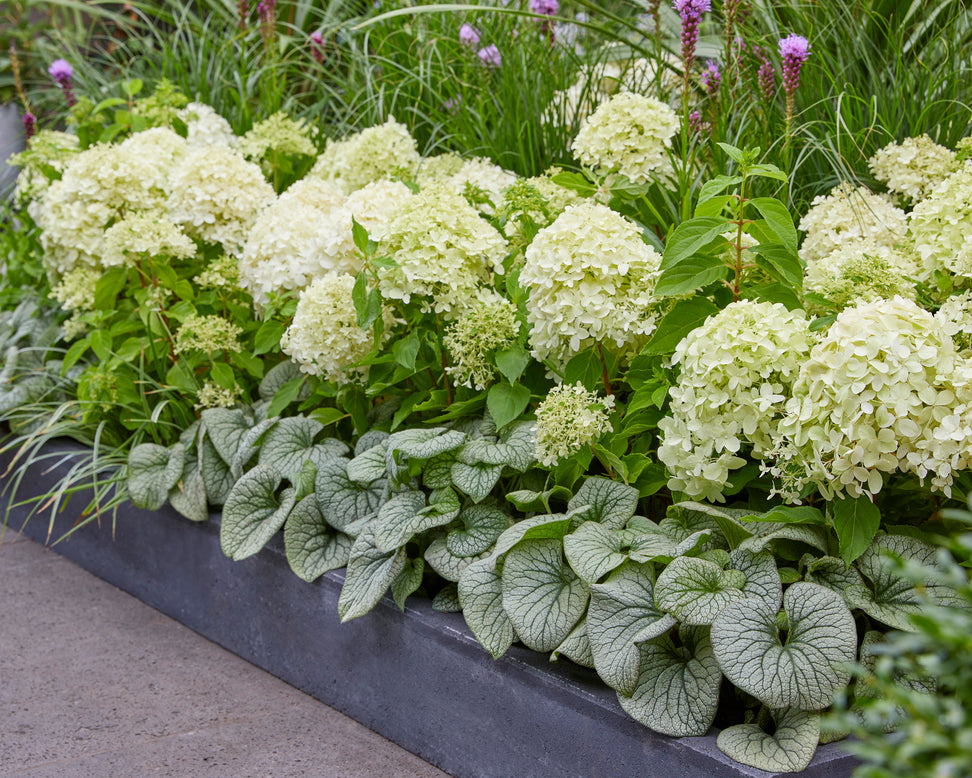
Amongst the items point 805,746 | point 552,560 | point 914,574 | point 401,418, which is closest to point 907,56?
point 401,418

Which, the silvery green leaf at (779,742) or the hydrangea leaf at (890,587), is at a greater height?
the hydrangea leaf at (890,587)

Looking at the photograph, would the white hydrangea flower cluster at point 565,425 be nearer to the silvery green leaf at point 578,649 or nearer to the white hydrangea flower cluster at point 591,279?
the white hydrangea flower cluster at point 591,279

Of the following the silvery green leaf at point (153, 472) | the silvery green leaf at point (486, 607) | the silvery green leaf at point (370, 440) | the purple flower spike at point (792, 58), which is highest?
the purple flower spike at point (792, 58)

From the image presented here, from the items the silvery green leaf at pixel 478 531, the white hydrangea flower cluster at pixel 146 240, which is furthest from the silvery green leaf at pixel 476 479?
the white hydrangea flower cluster at pixel 146 240

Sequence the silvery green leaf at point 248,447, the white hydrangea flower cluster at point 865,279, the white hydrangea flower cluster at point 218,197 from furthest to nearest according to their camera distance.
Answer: the white hydrangea flower cluster at point 218,197
the silvery green leaf at point 248,447
the white hydrangea flower cluster at point 865,279

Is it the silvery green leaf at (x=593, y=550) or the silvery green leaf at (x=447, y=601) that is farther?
the silvery green leaf at (x=447, y=601)

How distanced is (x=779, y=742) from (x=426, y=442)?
86 cm

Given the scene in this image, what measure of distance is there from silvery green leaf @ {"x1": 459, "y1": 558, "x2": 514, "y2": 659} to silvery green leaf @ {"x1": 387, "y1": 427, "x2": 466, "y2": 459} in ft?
0.81

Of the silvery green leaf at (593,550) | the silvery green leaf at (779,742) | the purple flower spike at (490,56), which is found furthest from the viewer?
the purple flower spike at (490,56)

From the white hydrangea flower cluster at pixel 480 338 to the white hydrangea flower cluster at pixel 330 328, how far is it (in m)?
0.24

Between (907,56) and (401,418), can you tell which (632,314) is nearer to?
(401,418)

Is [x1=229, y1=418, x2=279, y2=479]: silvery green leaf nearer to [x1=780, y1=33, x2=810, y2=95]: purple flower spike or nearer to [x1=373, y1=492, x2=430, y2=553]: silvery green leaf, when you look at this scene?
[x1=373, y1=492, x2=430, y2=553]: silvery green leaf

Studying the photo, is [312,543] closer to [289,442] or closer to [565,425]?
[289,442]

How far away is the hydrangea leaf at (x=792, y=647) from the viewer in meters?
1.35
